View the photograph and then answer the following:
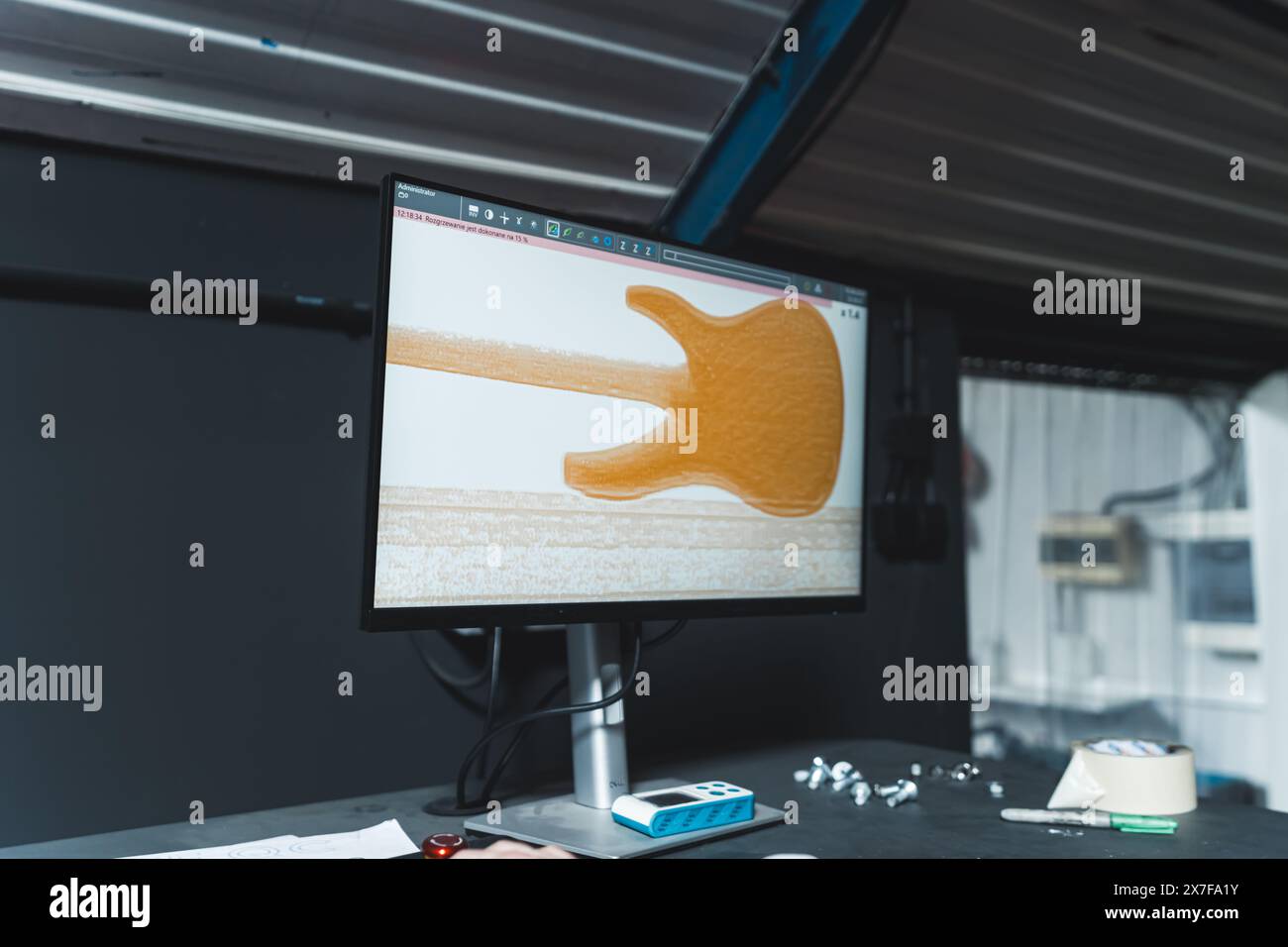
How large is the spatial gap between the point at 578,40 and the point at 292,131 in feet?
1.32

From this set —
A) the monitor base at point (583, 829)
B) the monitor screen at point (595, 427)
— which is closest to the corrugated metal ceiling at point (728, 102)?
the monitor screen at point (595, 427)

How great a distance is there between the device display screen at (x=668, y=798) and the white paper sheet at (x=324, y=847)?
236 mm

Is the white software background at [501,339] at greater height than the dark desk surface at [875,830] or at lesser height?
greater

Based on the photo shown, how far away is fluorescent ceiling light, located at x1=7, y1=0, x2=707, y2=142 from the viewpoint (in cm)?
111

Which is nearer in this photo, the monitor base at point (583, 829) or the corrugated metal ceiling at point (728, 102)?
the monitor base at point (583, 829)

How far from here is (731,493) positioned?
1152 millimetres

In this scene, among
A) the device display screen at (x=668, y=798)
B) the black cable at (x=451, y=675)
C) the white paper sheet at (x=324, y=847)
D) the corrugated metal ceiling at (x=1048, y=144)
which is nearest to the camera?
the white paper sheet at (x=324, y=847)

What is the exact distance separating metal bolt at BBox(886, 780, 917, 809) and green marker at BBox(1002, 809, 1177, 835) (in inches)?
4.3

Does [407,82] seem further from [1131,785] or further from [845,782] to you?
[1131,785]

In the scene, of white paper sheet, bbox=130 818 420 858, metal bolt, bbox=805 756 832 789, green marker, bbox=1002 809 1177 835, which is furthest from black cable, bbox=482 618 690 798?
green marker, bbox=1002 809 1177 835

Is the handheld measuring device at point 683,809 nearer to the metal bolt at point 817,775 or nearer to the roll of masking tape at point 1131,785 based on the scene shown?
the metal bolt at point 817,775

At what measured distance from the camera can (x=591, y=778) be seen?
105 centimetres

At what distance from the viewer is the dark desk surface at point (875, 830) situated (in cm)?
93

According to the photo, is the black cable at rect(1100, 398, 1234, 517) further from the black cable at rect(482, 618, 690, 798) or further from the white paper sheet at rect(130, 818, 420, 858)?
the white paper sheet at rect(130, 818, 420, 858)
